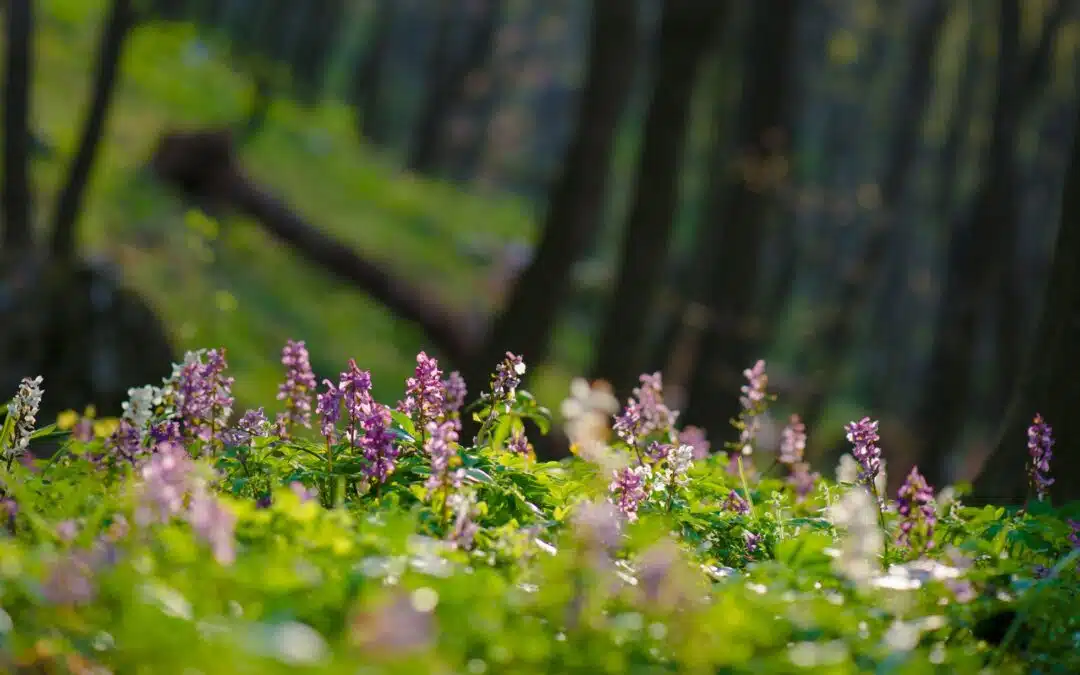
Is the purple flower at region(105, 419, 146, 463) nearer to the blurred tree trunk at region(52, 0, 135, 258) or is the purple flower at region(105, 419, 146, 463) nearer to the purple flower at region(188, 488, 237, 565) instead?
the purple flower at region(188, 488, 237, 565)

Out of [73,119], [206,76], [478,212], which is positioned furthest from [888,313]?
[73,119]

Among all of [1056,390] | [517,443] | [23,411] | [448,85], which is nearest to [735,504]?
[517,443]

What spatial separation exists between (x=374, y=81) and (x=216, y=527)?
34.9m

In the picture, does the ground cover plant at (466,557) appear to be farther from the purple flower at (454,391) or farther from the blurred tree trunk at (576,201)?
the blurred tree trunk at (576,201)

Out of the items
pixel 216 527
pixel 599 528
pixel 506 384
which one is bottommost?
pixel 216 527

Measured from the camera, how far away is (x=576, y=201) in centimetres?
824

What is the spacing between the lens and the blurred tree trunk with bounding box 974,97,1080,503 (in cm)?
480

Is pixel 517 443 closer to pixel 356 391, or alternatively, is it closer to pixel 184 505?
pixel 356 391

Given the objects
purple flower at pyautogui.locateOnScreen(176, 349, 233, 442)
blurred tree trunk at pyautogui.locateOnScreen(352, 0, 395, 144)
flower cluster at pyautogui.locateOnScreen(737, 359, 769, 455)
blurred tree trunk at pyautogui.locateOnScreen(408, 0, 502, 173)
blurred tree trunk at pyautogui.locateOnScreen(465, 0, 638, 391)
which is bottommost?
purple flower at pyautogui.locateOnScreen(176, 349, 233, 442)

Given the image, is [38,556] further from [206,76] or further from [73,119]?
[206,76]

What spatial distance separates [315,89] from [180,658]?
1302 inches

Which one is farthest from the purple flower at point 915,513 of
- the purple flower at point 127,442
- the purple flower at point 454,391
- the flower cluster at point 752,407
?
the purple flower at point 127,442

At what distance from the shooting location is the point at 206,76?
84.8ft

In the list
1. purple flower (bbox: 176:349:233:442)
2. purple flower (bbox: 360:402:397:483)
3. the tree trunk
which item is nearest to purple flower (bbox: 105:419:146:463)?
purple flower (bbox: 176:349:233:442)
